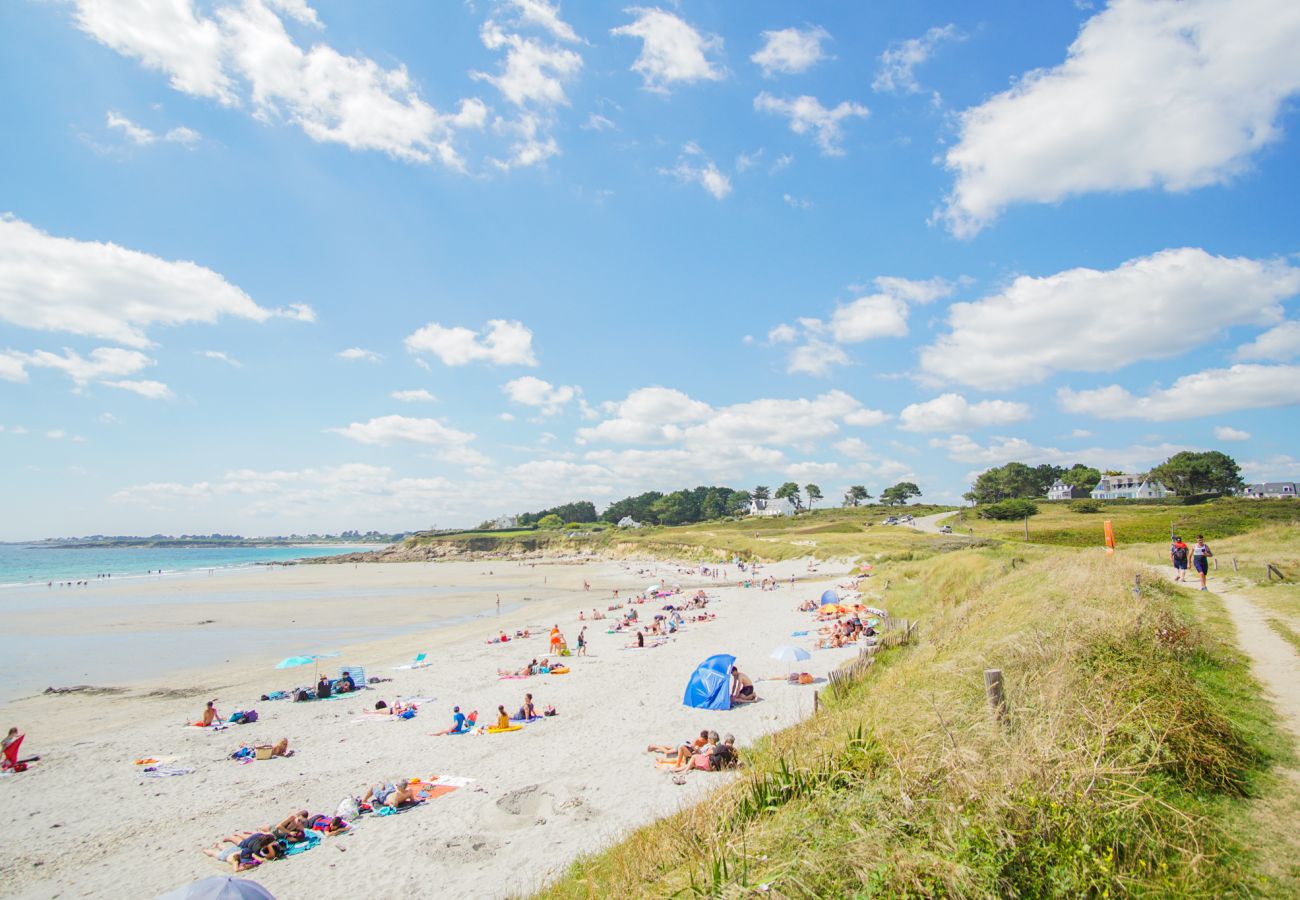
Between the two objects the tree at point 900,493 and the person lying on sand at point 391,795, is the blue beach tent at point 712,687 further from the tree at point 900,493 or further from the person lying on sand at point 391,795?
the tree at point 900,493

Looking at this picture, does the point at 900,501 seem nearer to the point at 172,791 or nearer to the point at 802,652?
the point at 802,652

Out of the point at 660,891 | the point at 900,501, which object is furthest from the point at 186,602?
the point at 900,501

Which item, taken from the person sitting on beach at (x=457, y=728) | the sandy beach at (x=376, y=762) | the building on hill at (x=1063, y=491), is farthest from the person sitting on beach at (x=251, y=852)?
the building on hill at (x=1063, y=491)

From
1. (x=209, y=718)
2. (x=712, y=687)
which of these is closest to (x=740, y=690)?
(x=712, y=687)

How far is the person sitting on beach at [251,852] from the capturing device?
10.1 m

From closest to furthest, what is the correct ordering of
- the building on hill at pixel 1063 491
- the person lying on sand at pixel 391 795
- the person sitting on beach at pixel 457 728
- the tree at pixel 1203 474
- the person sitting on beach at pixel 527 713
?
the person lying on sand at pixel 391 795, the person sitting on beach at pixel 457 728, the person sitting on beach at pixel 527 713, the tree at pixel 1203 474, the building on hill at pixel 1063 491

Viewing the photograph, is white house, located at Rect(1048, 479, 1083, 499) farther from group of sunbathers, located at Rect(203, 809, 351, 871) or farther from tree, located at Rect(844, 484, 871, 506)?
group of sunbathers, located at Rect(203, 809, 351, 871)

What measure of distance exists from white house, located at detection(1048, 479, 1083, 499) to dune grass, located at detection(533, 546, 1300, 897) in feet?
414

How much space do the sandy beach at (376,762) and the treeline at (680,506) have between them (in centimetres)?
11676

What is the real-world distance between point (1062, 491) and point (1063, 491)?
17 centimetres

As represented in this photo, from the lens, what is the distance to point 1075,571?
1738 cm

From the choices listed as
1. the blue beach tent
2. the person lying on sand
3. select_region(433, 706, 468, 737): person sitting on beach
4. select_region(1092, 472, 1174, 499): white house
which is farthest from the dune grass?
select_region(1092, 472, 1174, 499): white house

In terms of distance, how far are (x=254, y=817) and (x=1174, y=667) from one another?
1626 centimetres

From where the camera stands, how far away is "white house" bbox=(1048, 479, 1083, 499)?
11531 centimetres
